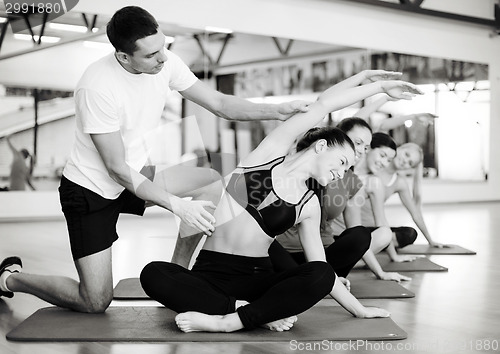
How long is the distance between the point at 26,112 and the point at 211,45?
1944 mm

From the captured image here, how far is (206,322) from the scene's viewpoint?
→ 193 cm

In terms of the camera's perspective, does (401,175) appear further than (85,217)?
Yes

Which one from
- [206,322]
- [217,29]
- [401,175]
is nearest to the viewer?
[206,322]

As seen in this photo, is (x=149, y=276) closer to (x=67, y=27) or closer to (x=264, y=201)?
(x=264, y=201)

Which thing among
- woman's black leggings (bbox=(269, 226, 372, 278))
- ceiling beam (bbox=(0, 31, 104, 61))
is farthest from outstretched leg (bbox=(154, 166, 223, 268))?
ceiling beam (bbox=(0, 31, 104, 61))

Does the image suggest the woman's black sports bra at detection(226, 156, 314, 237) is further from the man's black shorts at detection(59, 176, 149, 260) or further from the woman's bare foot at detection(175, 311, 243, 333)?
the man's black shorts at detection(59, 176, 149, 260)

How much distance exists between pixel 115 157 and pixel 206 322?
614 millimetres

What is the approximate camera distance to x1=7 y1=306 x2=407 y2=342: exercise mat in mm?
1883

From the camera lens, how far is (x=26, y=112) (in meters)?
5.57

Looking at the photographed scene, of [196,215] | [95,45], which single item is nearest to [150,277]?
[196,215]

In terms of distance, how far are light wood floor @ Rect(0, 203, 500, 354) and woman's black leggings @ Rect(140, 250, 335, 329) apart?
0.12 metres

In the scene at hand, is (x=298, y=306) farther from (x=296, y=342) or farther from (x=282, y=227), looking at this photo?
(x=282, y=227)

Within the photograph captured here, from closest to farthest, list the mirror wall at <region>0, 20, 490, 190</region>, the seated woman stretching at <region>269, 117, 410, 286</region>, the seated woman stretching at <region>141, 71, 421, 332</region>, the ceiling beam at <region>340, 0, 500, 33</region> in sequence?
the seated woman stretching at <region>141, 71, 421, 332</region> < the seated woman stretching at <region>269, 117, 410, 286</region> < the mirror wall at <region>0, 20, 490, 190</region> < the ceiling beam at <region>340, 0, 500, 33</region>

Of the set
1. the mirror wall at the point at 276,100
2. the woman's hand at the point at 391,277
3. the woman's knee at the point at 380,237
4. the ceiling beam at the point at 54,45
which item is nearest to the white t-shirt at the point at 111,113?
the woman's hand at the point at 391,277
